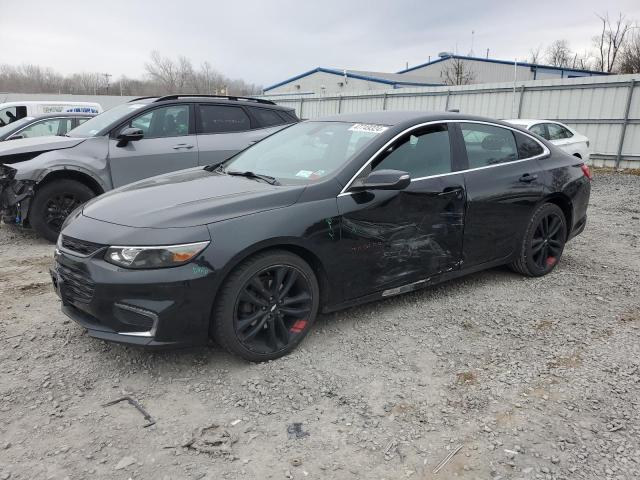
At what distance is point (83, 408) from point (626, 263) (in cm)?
529

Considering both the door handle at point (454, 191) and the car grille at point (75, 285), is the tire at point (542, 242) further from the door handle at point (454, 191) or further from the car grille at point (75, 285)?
the car grille at point (75, 285)

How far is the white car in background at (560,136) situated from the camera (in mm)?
11255

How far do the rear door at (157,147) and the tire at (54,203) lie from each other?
44 cm

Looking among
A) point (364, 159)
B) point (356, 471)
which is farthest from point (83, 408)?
point (364, 159)

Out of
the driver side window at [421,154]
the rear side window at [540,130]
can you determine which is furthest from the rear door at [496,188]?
the rear side window at [540,130]

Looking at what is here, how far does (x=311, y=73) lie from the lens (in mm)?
41438

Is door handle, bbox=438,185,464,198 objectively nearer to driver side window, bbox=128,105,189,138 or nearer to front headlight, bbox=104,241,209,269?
front headlight, bbox=104,241,209,269

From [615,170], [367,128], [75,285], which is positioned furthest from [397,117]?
[615,170]

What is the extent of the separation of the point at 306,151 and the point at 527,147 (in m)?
2.20

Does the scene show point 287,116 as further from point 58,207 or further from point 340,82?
point 340,82

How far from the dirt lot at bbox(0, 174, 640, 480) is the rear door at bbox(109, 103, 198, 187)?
2381 mm

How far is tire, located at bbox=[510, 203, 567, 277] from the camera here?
468 cm

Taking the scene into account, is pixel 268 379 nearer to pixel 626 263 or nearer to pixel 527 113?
pixel 626 263

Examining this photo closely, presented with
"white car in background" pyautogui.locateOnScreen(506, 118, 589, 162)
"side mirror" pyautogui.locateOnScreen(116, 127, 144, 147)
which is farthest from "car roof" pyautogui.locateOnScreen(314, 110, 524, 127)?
"white car in background" pyautogui.locateOnScreen(506, 118, 589, 162)
